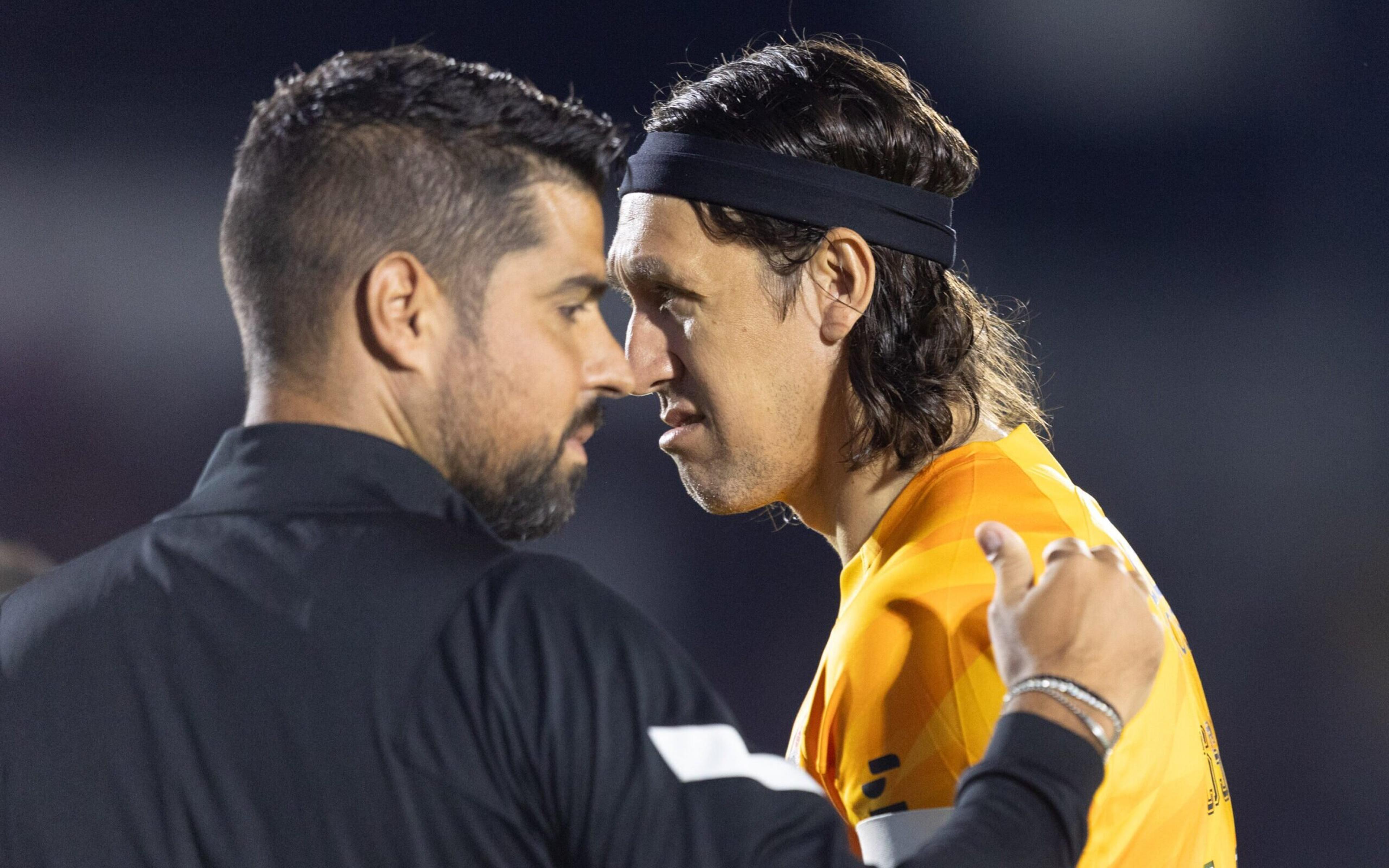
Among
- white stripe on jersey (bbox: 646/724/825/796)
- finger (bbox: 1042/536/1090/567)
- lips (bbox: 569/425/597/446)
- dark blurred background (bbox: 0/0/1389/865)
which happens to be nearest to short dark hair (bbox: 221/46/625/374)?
lips (bbox: 569/425/597/446)

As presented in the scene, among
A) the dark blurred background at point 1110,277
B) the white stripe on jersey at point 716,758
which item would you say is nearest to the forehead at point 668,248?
the white stripe on jersey at point 716,758

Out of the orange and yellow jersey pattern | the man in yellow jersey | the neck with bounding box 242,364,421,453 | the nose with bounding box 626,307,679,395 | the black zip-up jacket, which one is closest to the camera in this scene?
the black zip-up jacket

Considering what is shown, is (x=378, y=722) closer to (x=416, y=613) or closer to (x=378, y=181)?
(x=416, y=613)

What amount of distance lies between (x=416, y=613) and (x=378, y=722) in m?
0.06

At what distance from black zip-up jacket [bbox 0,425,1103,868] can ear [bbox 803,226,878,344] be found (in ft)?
2.01

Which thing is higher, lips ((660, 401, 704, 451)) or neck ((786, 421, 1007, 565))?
lips ((660, 401, 704, 451))

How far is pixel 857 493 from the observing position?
1.19 meters

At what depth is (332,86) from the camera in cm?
75

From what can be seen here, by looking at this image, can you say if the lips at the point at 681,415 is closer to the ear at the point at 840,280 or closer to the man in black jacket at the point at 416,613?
the ear at the point at 840,280

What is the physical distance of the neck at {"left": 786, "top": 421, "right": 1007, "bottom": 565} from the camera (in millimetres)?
1168

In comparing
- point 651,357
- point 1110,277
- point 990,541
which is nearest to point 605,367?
point 990,541

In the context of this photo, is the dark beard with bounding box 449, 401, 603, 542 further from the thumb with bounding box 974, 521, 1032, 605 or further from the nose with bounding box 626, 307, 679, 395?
the nose with bounding box 626, 307, 679, 395

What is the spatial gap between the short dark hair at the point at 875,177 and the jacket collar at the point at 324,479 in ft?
1.91

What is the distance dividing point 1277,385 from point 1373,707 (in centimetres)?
65
